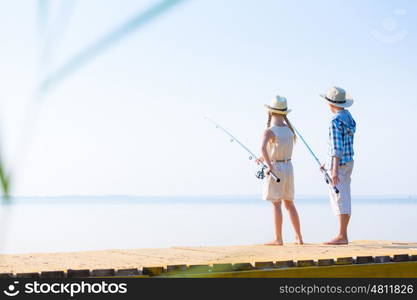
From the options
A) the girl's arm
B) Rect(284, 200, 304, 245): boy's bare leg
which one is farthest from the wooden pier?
the girl's arm

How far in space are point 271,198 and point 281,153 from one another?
54 cm

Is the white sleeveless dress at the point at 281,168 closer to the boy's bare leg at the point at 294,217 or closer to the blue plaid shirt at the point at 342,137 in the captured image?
the boy's bare leg at the point at 294,217

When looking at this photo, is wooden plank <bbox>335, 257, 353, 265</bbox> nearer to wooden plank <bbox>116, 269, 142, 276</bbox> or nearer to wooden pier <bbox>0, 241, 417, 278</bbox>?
wooden pier <bbox>0, 241, 417, 278</bbox>

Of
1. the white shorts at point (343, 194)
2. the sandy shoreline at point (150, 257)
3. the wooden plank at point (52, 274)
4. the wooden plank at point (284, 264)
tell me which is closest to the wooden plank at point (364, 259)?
the sandy shoreline at point (150, 257)

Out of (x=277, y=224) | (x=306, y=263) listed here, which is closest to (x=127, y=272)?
(x=306, y=263)

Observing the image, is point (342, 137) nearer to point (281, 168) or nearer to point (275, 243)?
point (281, 168)

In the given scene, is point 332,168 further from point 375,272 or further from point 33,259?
point 33,259

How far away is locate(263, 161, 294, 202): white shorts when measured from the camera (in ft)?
22.3

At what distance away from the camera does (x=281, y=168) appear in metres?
6.87

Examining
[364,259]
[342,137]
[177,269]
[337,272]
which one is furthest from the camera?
[342,137]

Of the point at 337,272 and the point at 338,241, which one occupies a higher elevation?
the point at 338,241

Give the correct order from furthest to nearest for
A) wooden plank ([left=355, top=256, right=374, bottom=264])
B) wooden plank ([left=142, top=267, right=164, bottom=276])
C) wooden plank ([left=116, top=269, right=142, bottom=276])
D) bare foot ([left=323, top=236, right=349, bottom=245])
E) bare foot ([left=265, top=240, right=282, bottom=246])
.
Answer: bare foot ([left=265, top=240, right=282, bottom=246])
bare foot ([left=323, top=236, right=349, bottom=245])
wooden plank ([left=355, top=256, right=374, bottom=264])
wooden plank ([left=142, top=267, right=164, bottom=276])
wooden plank ([left=116, top=269, right=142, bottom=276])

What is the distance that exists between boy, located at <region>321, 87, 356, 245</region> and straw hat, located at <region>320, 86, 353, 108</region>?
0.34 ft

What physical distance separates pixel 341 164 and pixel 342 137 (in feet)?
1.01
